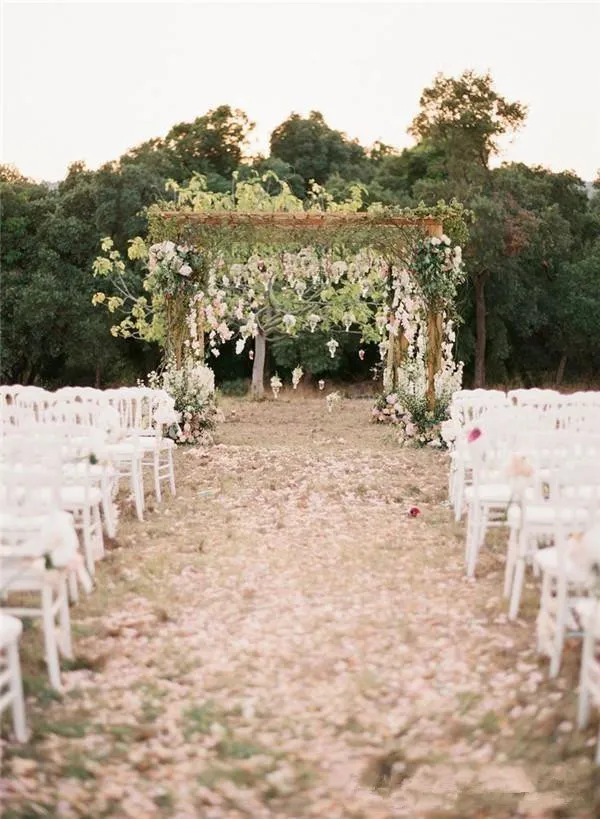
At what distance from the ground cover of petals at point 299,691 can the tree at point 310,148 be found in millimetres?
17890

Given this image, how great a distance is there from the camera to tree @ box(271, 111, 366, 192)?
915 inches

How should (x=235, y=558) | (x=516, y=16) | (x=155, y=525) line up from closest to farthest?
1. (x=235, y=558)
2. (x=155, y=525)
3. (x=516, y=16)

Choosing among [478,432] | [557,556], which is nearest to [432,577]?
[478,432]

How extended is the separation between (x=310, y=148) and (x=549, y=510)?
19919 millimetres

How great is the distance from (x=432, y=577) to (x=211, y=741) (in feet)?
7.92

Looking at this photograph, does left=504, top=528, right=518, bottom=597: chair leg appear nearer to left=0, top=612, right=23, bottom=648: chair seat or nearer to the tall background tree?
left=0, top=612, right=23, bottom=648: chair seat

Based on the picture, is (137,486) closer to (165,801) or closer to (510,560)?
(510,560)

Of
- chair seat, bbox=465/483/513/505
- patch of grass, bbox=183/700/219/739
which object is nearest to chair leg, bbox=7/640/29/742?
patch of grass, bbox=183/700/219/739

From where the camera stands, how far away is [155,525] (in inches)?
271

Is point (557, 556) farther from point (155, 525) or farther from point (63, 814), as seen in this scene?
point (155, 525)

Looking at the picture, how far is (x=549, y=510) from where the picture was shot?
4.72 metres

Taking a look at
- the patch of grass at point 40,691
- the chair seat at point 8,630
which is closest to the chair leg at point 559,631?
the patch of grass at point 40,691

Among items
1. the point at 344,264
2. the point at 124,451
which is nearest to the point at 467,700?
the point at 124,451

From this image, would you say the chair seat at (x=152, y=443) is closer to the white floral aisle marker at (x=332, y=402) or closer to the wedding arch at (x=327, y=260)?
the wedding arch at (x=327, y=260)
